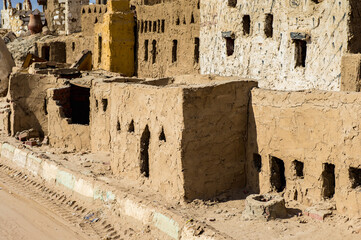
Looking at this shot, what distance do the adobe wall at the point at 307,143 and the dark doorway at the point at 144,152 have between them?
237cm

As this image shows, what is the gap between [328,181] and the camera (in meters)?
10.3

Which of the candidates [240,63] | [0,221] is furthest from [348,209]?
[240,63]

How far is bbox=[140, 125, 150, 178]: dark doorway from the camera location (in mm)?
12359

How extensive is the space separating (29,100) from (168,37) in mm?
7178

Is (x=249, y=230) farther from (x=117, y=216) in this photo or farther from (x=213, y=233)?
(x=117, y=216)

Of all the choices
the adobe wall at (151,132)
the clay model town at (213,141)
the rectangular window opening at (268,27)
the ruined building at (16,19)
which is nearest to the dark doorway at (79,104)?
the clay model town at (213,141)

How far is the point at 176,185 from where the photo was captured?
11.3 m

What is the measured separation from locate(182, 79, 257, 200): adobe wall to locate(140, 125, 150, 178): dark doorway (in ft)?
5.18

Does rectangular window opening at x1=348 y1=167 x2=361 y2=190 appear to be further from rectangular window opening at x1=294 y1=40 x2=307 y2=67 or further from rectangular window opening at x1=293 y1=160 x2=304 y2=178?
rectangular window opening at x1=294 y1=40 x2=307 y2=67

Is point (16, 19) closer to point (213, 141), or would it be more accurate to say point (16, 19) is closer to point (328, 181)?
point (213, 141)

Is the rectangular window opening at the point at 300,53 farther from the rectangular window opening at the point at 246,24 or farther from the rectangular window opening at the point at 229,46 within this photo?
the rectangular window opening at the point at 229,46

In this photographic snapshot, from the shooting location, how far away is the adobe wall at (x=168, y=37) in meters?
21.6

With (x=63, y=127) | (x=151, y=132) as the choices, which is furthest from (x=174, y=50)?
(x=151, y=132)

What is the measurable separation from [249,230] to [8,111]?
12.1 meters
